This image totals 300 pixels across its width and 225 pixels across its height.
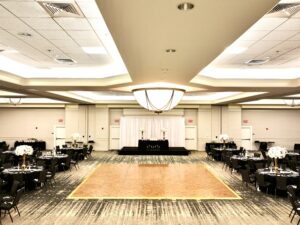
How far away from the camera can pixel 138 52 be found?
21.1ft

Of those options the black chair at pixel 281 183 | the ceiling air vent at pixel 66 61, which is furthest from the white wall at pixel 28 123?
the black chair at pixel 281 183

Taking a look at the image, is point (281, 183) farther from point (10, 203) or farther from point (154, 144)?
point (154, 144)

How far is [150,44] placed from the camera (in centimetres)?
565

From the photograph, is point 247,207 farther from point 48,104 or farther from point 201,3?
point 48,104

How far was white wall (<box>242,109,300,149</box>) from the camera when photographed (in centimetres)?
2578

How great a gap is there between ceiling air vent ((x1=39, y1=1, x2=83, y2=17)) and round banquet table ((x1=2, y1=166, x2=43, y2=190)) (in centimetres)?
637

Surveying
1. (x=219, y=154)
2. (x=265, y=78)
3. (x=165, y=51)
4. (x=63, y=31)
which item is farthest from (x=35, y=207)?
(x=219, y=154)

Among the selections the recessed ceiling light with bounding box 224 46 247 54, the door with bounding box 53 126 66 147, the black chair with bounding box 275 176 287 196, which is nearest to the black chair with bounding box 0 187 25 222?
the recessed ceiling light with bounding box 224 46 247 54

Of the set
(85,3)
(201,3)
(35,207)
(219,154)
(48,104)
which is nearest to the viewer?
(201,3)

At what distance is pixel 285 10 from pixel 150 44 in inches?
90.6

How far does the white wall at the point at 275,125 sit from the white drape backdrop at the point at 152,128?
5.52m

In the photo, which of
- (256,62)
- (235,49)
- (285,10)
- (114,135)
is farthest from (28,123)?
(285,10)

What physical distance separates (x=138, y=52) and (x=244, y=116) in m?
20.9

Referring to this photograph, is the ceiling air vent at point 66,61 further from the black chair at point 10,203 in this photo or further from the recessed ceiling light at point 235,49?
the recessed ceiling light at point 235,49
